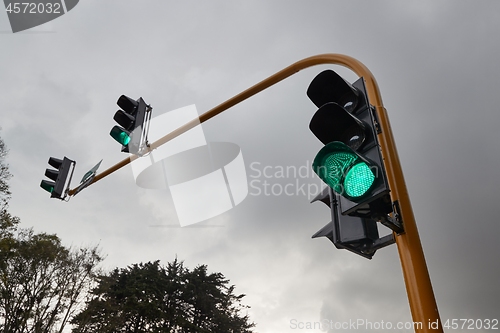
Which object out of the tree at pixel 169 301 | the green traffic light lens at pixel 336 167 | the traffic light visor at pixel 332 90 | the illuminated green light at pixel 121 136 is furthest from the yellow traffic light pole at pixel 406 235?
the tree at pixel 169 301

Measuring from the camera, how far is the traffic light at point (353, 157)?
1.67m

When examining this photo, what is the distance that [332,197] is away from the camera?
6.63 ft

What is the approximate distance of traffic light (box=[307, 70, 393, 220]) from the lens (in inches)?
65.9

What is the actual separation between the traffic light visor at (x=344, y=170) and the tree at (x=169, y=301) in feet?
122

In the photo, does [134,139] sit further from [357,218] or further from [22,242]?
[22,242]

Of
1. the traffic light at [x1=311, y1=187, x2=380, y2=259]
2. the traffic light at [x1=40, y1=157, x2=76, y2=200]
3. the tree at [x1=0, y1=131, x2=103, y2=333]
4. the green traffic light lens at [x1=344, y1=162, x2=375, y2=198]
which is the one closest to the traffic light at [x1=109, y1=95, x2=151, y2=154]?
the traffic light at [x1=40, y1=157, x2=76, y2=200]

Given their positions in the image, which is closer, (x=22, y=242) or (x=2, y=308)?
(x=2, y=308)

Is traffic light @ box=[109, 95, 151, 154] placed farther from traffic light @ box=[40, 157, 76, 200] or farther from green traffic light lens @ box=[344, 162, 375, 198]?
green traffic light lens @ box=[344, 162, 375, 198]

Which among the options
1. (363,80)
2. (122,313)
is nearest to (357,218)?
(363,80)

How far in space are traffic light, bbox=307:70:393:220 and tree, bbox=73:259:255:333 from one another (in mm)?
37057

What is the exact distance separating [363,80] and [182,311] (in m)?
44.4

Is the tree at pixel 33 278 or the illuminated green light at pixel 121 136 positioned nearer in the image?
the illuminated green light at pixel 121 136

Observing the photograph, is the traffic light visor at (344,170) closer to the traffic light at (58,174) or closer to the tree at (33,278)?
the traffic light at (58,174)

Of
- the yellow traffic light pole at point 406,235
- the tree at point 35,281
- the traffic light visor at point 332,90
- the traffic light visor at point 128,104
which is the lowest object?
the yellow traffic light pole at point 406,235
